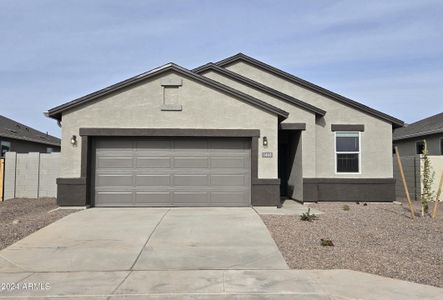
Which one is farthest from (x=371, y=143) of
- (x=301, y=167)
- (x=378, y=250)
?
(x=378, y=250)

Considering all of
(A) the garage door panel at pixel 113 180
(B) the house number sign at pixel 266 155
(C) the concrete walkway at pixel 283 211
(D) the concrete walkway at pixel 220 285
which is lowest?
(D) the concrete walkway at pixel 220 285

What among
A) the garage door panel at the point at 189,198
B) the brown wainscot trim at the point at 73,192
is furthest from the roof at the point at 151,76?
the garage door panel at the point at 189,198

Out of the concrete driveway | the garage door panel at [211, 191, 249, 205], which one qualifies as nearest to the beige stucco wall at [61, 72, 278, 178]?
the garage door panel at [211, 191, 249, 205]

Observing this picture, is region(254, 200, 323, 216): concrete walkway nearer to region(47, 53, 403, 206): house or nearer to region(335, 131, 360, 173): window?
region(47, 53, 403, 206): house

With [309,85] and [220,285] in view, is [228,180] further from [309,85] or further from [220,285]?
[220,285]

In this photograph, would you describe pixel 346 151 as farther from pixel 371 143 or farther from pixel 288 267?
pixel 288 267

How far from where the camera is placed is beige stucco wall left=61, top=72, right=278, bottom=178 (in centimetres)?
1441

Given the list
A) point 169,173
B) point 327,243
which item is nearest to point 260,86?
point 169,173

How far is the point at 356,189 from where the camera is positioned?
17234 millimetres

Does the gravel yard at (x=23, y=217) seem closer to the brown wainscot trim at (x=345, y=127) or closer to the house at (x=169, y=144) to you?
the house at (x=169, y=144)

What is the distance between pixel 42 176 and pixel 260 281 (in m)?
14.5

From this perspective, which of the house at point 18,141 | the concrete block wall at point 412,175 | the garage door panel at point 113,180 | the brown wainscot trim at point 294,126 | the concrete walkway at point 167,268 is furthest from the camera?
the house at point 18,141

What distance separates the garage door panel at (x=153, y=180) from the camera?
47.5 ft

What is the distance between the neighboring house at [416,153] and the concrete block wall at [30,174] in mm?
16012
